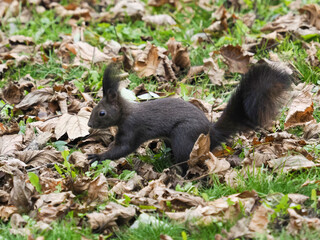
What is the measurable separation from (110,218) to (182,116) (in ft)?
3.49

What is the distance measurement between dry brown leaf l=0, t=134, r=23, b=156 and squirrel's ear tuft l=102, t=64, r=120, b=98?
0.77 metres

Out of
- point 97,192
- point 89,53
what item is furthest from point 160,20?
point 97,192

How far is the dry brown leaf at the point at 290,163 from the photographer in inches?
118

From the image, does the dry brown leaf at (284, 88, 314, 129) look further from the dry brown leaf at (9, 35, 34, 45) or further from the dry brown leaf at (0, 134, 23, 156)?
the dry brown leaf at (9, 35, 34, 45)

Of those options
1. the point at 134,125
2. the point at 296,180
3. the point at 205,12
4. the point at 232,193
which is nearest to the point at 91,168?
the point at 134,125

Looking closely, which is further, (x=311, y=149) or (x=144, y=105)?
(x=144, y=105)

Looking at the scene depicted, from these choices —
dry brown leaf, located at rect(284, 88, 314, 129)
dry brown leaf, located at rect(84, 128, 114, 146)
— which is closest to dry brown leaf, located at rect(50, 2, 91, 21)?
dry brown leaf, located at rect(84, 128, 114, 146)

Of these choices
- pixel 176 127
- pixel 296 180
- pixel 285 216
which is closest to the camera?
pixel 285 216

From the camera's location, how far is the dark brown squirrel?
297cm

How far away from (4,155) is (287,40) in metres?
2.89

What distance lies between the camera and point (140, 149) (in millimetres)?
3879

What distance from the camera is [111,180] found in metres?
3.19

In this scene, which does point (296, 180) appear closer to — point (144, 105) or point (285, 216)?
point (285, 216)

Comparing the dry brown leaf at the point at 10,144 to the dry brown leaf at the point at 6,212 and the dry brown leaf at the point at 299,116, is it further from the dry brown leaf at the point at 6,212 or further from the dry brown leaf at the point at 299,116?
the dry brown leaf at the point at 299,116
